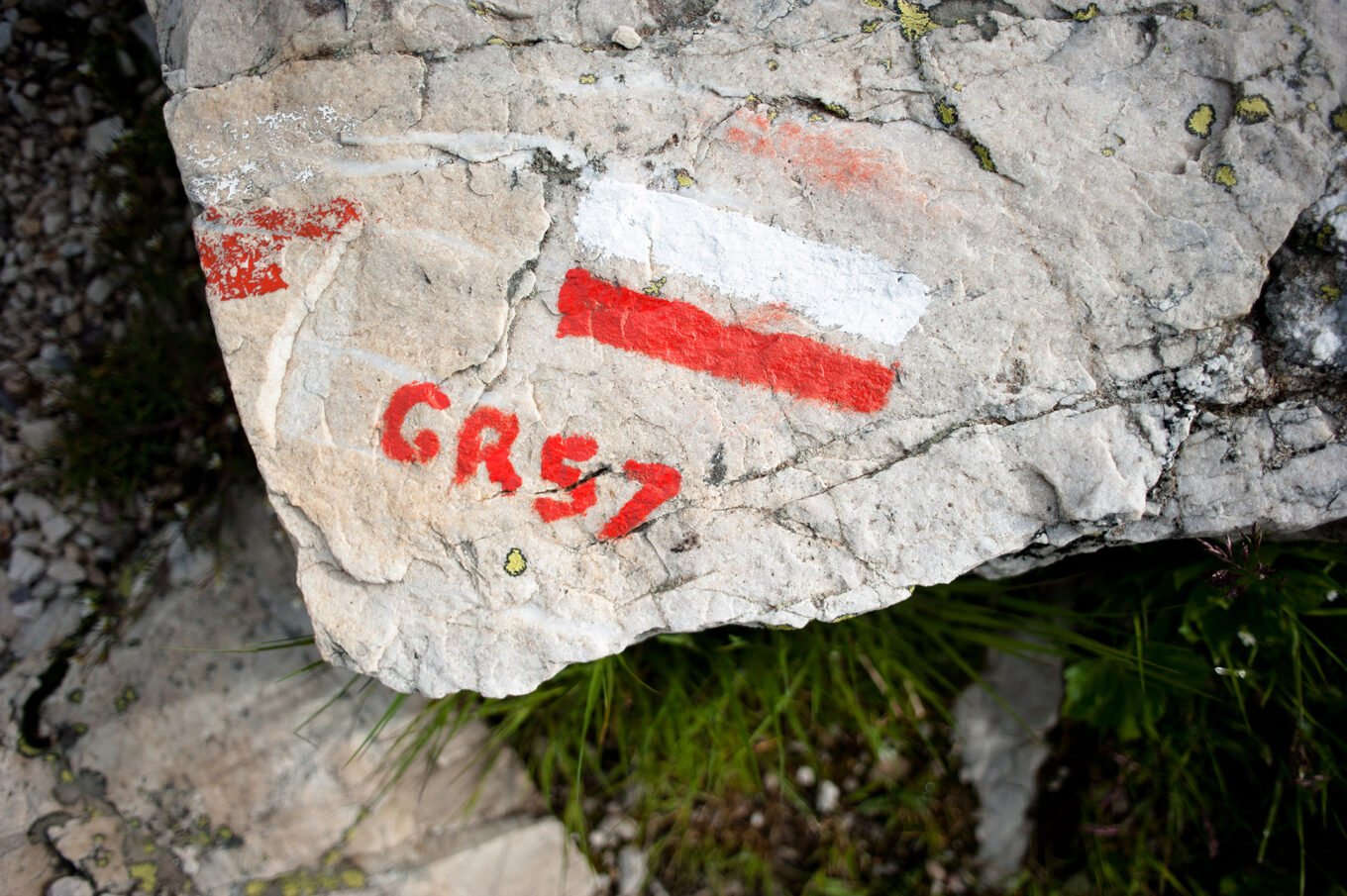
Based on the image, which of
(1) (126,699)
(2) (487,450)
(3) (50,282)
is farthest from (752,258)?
(3) (50,282)

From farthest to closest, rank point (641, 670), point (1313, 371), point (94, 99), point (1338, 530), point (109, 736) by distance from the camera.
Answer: point (94, 99), point (641, 670), point (109, 736), point (1338, 530), point (1313, 371)

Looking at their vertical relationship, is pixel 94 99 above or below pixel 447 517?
above

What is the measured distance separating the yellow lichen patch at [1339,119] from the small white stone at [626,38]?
122cm

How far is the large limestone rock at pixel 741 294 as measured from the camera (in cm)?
155

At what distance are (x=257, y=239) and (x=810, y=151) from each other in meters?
1.04

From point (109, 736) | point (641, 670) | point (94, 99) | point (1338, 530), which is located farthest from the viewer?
point (94, 99)

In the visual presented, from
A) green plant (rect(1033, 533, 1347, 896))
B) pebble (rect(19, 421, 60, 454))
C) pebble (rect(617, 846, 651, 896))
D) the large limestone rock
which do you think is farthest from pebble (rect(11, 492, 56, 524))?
green plant (rect(1033, 533, 1347, 896))

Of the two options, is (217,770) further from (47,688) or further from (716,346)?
(716,346)

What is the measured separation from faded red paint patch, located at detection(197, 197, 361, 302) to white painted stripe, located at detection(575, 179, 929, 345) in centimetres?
47

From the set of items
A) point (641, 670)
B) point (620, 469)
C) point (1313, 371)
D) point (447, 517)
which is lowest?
point (641, 670)

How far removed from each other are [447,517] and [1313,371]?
155cm

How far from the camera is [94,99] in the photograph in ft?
8.11

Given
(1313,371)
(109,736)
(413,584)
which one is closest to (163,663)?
(109,736)

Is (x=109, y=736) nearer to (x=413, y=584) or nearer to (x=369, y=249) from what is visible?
(x=413, y=584)
